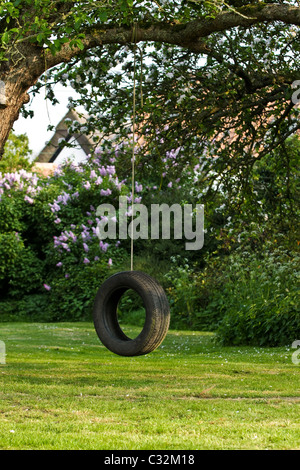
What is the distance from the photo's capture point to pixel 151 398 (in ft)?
20.0

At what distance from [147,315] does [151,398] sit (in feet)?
2.90

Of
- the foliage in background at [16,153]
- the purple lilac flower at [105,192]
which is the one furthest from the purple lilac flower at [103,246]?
the foliage in background at [16,153]

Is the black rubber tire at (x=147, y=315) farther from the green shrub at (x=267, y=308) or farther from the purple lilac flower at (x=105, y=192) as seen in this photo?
the purple lilac flower at (x=105, y=192)

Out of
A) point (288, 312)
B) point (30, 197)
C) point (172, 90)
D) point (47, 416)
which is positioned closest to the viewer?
point (47, 416)

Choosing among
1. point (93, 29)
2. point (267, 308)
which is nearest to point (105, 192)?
point (267, 308)

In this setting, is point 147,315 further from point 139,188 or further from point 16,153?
point 16,153

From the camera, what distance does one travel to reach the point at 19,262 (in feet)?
52.7

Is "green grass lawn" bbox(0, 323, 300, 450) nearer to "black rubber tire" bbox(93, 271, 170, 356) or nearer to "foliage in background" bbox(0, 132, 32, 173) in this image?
"black rubber tire" bbox(93, 271, 170, 356)

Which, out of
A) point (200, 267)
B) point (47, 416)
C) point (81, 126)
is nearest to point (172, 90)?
point (81, 126)

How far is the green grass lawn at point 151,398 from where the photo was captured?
15.0ft

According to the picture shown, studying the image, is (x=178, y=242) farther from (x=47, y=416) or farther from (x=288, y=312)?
(x=47, y=416)

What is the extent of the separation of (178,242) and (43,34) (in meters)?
10.2

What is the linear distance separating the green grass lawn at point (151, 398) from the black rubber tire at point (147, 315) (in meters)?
0.51

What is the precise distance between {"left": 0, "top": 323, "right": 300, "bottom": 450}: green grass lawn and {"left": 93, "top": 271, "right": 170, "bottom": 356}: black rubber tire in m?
0.51
